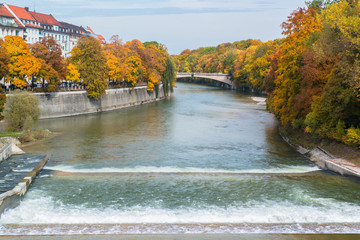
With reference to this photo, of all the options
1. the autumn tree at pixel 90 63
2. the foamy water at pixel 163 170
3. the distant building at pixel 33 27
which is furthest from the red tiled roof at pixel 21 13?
the foamy water at pixel 163 170

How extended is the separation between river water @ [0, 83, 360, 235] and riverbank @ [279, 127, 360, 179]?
2.69 ft

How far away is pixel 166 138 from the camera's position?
43.7 m

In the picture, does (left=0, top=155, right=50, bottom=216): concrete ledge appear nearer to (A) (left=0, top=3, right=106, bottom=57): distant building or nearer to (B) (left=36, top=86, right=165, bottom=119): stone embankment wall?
(B) (left=36, top=86, right=165, bottom=119): stone embankment wall

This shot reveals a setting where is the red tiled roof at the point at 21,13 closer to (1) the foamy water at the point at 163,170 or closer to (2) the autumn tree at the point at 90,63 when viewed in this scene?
(2) the autumn tree at the point at 90,63

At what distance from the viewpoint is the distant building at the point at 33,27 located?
3312 inches

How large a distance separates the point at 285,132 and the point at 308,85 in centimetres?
811

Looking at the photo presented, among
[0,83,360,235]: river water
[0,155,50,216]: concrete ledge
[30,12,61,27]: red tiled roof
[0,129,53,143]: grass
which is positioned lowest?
[0,83,360,235]: river water

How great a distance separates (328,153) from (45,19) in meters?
92.6

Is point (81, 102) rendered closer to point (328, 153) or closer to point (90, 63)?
point (90, 63)

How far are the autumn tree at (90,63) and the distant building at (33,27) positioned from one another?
9404 mm

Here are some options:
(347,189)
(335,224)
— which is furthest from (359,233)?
(347,189)

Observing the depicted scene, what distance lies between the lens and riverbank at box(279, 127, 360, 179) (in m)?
29.4

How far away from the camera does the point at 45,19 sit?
354 ft

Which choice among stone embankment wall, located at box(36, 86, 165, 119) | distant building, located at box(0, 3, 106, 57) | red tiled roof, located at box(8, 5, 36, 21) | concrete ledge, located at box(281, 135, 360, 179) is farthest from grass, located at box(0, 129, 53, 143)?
red tiled roof, located at box(8, 5, 36, 21)
